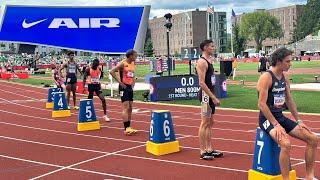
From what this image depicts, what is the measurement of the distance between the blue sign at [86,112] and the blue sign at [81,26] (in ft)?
20.0

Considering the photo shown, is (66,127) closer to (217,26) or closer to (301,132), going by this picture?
(301,132)

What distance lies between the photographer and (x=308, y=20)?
130500 mm

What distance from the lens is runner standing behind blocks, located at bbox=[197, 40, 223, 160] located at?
25.2ft

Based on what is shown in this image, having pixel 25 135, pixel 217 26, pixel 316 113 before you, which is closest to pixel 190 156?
pixel 25 135

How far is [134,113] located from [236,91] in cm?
777

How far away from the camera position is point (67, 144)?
10008 mm

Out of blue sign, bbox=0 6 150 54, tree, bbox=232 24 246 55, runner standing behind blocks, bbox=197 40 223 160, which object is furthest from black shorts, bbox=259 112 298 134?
tree, bbox=232 24 246 55

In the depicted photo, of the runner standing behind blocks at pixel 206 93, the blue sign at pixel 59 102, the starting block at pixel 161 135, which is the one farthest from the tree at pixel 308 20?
the runner standing behind blocks at pixel 206 93

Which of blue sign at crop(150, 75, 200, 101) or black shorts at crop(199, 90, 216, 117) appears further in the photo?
blue sign at crop(150, 75, 200, 101)

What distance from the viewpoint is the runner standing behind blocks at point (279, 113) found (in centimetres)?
554

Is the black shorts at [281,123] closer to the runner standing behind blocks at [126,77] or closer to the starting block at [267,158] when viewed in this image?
the starting block at [267,158]

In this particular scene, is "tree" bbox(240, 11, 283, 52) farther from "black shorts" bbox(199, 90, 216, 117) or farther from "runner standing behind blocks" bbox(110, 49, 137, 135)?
"black shorts" bbox(199, 90, 216, 117)

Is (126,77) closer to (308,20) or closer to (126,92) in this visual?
(126,92)

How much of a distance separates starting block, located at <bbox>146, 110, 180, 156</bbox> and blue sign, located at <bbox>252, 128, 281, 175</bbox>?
9.04 ft
